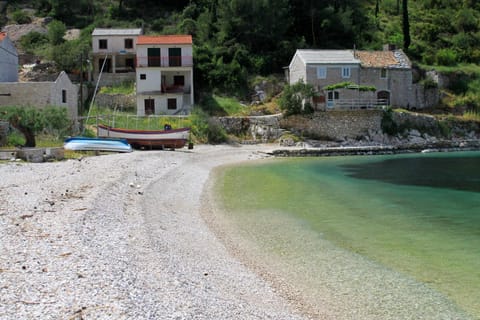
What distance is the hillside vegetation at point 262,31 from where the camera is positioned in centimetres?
5525

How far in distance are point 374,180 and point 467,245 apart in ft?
47.6

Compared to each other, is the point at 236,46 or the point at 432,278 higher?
the point at 236,46

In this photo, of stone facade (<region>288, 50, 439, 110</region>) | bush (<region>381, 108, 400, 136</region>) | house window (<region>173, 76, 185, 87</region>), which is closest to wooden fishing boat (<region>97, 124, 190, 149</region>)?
house window (<region>173, 76, 185, 87</region>)

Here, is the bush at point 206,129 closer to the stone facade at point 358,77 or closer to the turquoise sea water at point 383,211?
the stone facade at point 358,77

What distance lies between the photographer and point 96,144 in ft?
110

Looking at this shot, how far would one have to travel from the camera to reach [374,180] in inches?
1100

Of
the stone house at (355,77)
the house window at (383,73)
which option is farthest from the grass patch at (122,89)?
the house window at (383,73)

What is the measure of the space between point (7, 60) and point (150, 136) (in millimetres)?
16417

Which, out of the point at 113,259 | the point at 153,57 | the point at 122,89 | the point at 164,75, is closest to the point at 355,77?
the point at 164,75

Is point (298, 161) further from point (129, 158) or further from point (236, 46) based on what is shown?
point (236, 46)

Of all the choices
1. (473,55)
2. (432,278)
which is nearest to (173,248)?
(432,278)

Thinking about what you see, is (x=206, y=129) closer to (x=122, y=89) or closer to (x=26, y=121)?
(x=122, y=89)

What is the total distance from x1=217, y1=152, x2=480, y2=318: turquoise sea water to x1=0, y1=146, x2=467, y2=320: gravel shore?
1.10 metres

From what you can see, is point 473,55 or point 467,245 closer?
point 467,245
